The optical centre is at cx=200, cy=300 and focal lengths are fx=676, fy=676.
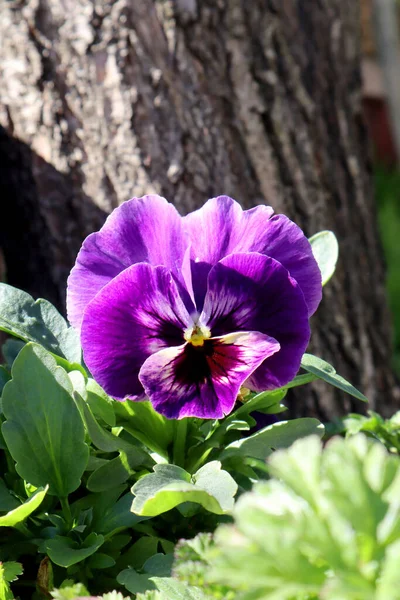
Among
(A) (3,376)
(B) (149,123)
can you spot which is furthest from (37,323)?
(B) (149,123)

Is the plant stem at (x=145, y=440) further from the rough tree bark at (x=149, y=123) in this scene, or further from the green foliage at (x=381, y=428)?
the rough tree bark at (x=149, y=123)

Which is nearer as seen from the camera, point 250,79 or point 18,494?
point 18,494

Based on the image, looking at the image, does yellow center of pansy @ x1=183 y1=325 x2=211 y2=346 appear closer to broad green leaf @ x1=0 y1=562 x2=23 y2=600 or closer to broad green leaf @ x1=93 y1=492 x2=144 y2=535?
broad green leaf @ x1=93 y1=492 x2=144 y2=535

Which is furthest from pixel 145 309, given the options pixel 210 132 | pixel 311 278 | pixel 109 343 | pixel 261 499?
pixel 210 132

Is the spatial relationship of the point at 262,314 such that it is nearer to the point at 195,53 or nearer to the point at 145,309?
the point at 145,309

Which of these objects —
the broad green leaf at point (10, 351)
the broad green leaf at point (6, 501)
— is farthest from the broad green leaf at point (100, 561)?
the broad green leaf at point (10, 351)

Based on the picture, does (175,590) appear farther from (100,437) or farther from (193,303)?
(193,303)

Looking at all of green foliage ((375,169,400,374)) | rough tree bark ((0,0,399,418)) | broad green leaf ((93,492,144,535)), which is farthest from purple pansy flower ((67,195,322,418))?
green foliage ((375,169,400,374))
